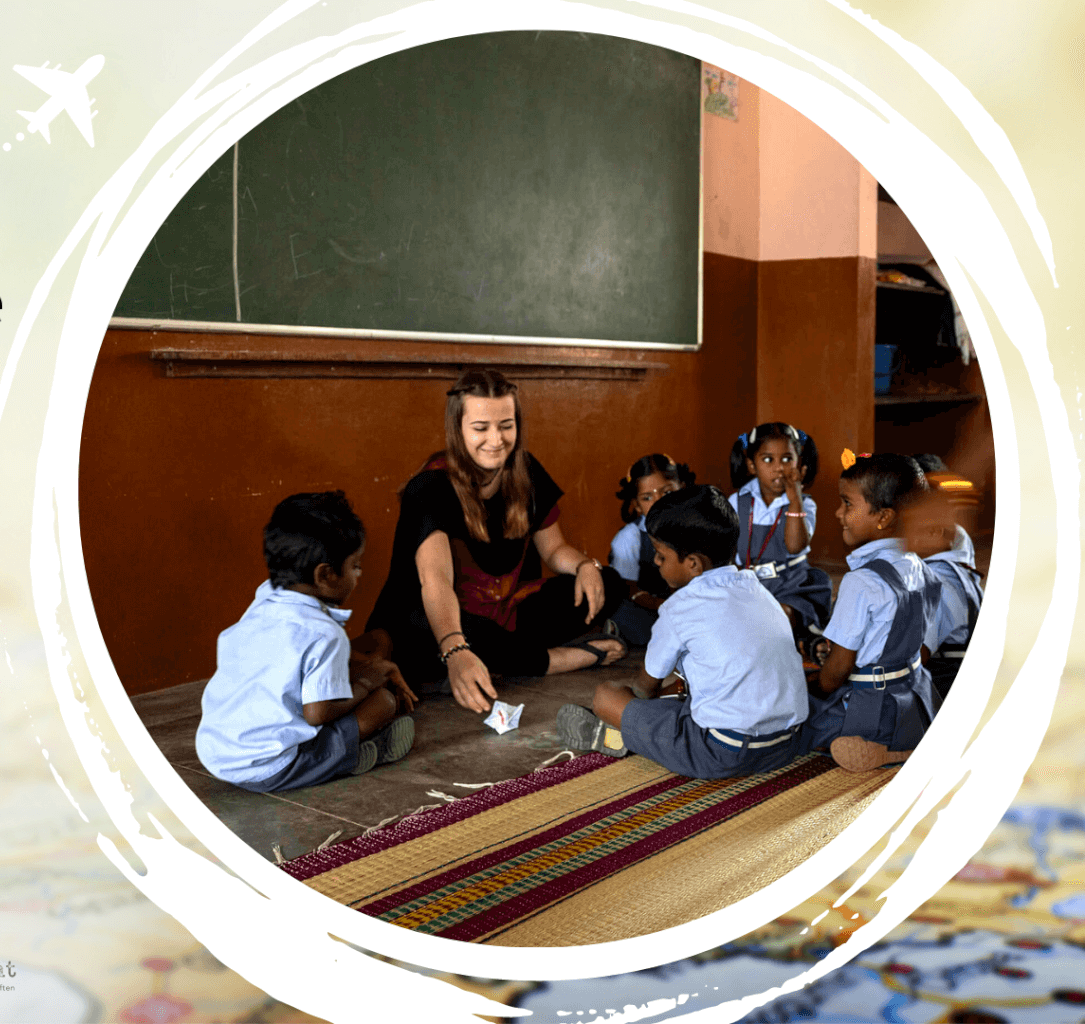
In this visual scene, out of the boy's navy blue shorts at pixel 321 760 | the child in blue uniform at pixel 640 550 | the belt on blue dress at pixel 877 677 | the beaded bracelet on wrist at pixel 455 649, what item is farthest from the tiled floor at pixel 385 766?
the belt on blue dress at pixel 877 677

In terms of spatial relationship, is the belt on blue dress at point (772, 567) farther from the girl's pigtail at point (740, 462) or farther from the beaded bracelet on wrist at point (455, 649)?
the beaded bracelet on wrist at point (455, 649)

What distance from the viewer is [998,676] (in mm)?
977

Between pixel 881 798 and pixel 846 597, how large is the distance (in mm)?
1187

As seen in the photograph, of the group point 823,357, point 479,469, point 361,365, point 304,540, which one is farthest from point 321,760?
point 823,357

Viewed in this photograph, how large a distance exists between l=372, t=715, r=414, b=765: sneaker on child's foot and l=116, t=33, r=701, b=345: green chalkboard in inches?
50.4

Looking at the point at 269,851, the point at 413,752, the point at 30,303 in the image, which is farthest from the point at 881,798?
the point at 413,752

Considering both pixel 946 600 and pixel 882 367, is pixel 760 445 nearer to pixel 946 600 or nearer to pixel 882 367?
pixel 946 600

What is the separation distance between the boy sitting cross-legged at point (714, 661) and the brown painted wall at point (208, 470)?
1.32 m

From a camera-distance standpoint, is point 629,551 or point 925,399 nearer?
point 629,551

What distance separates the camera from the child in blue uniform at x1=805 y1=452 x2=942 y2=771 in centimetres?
227

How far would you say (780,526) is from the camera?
350 centimetres

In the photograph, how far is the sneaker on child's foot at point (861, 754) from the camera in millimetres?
2293

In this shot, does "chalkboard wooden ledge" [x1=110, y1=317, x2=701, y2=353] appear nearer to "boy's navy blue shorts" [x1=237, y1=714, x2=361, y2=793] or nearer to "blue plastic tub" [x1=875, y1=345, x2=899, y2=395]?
"boy's navy blue shorts" [x1=237, y1=714, x2=361, y2=793]

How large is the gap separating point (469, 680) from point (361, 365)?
123cm
